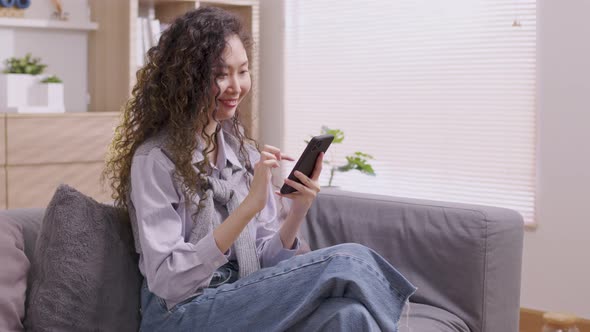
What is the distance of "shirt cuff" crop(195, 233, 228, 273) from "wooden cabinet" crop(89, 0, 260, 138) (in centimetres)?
191

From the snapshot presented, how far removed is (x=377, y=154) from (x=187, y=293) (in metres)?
2.28

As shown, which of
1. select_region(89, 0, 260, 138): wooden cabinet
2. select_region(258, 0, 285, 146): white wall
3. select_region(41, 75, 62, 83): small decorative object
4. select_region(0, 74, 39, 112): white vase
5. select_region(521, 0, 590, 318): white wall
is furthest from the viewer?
select_region(258, 0, 285, 146): white wall

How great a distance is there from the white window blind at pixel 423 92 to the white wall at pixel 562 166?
0.09 metres

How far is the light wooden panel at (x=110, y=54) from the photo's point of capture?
3.92m

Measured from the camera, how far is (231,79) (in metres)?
2.08

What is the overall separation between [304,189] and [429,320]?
20.7 inches

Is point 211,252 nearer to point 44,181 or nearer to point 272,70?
point 44,181

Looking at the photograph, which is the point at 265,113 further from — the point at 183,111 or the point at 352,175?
the point at 183,111

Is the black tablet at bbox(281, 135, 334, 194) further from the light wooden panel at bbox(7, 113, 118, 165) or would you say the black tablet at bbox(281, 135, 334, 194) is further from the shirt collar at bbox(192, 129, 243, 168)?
the light wooden panel at bbox(7, 113, 118, 165)

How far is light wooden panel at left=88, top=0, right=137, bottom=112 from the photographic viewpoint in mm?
3916

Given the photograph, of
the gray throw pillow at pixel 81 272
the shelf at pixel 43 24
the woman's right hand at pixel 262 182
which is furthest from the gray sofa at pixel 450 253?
the shelf at pixel 43 24

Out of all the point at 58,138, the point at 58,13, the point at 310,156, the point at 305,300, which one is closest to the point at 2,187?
the point at 58,138

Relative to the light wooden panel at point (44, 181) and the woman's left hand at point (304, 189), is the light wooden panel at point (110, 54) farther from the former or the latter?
the woman's left hand at point (304, 189)

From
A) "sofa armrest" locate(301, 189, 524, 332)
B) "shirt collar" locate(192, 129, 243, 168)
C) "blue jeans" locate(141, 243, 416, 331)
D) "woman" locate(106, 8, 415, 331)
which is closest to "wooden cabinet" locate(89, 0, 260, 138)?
"sofa armrest" locate(301, 189, 524, 332)
